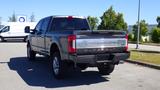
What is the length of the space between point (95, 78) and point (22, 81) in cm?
226

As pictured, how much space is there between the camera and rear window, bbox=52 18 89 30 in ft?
44.2

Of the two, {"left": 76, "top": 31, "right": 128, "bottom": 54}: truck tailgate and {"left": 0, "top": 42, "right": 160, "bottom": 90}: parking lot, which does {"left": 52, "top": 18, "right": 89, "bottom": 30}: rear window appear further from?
{"left": 76, "top": 31, "right": 128, "bottom": 54}: truck tailgate

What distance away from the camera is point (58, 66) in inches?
455

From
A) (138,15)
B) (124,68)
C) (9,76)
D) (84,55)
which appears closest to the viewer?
(84,55)

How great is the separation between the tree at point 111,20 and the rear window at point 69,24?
126ft

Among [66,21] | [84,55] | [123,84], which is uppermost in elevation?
[66,21]

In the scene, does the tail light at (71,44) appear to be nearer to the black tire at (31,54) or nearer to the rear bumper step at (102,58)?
the rear bumper step at (102,58)

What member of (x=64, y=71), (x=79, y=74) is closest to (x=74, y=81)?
(x=64, y=71)

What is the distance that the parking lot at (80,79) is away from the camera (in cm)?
1032

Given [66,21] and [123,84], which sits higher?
[66,21]

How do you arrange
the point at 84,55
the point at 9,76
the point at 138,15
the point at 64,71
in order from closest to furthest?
the point at 84,55 → the point at 64,71 → the point at 9,76 → the point at 138,15

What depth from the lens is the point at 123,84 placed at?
424 inches

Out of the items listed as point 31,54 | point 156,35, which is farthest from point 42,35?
point 156,35

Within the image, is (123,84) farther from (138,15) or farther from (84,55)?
(138,15)
